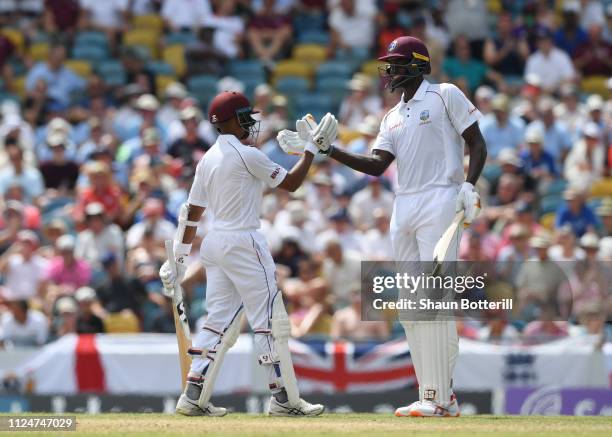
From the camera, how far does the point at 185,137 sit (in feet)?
58.7

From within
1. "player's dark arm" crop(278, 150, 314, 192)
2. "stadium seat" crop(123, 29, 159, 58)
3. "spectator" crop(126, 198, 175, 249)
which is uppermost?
"stadium seat" crop(123, 29, 159, 58)

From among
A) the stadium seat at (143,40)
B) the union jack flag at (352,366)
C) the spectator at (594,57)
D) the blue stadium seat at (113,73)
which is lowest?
the union jack flag at (352,366)

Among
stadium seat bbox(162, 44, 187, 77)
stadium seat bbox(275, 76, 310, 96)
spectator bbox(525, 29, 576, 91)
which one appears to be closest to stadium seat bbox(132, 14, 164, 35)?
stadium seat bbox(162, 44, 187, 77)

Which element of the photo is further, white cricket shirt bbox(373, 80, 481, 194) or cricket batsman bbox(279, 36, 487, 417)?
white cricket shirt bbox(373, 80, 481, 194)

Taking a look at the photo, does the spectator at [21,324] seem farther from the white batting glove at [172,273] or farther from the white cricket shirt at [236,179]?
the white cricket shirt at [236,179]

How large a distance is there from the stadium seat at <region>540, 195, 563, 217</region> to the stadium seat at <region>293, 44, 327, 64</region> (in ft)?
15.8

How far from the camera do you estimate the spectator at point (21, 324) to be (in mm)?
14812

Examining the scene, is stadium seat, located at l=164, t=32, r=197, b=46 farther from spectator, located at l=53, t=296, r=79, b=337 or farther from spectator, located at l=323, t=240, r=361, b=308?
spectator, located at l=53, t=296, r=79, b=337

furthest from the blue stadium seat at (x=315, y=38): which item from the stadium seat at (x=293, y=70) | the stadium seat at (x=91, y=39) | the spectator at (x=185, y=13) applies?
the stadium seat at (x=91, y=39)

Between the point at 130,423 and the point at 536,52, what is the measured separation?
12.4 meters

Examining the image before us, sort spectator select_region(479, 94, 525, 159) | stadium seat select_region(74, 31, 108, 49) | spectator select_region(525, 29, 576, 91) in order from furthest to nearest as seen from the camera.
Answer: stadium seat select_region(74, 31, 108, 49) < spectator select_region(525, 29, 576, 91) < spectator select_region(479, 94, 525, 159)

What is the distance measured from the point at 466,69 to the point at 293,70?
2.44 metres

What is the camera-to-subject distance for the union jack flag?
1415 centimetres

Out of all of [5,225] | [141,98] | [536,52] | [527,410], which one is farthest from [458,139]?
[536,52]
